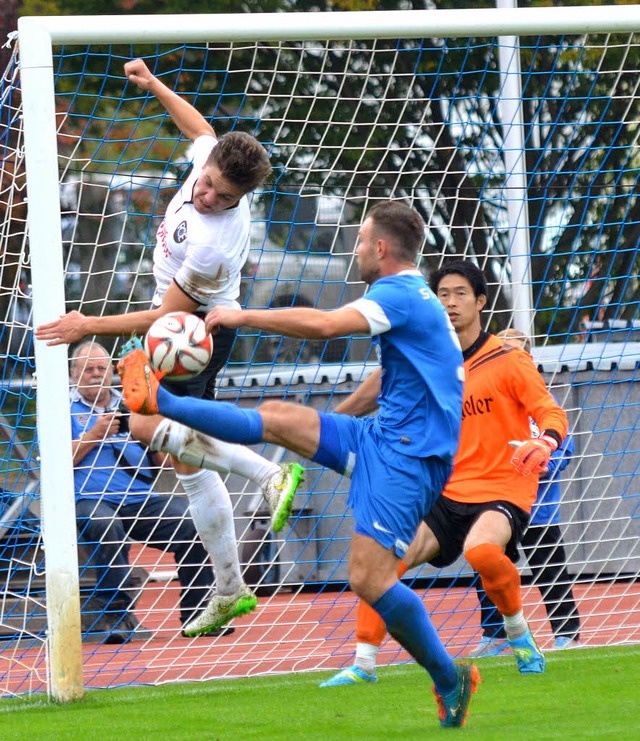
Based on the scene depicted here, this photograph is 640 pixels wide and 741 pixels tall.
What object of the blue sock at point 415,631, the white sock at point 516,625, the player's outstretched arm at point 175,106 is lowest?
the white sock at point 516,625

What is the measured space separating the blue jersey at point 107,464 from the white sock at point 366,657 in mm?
1702

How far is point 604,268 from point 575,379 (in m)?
0.90

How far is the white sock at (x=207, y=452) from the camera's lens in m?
5.21

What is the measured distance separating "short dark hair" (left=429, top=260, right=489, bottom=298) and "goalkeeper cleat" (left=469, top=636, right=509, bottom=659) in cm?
199

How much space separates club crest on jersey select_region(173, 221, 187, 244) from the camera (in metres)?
5.79

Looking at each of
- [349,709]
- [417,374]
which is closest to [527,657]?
[349,709]

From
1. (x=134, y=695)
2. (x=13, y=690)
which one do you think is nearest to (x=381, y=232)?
(x=134, y=695)

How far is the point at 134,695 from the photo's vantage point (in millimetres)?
6180

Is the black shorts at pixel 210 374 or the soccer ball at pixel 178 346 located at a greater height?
the soccer ball at pixel 178 346

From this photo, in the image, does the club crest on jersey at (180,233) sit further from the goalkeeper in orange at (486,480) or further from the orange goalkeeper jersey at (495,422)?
the orange goalkeeper jersey at (495,422)

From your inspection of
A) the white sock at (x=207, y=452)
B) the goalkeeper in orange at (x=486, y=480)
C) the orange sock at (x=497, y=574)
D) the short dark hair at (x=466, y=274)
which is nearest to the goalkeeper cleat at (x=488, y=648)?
the goalkeeper in orange at (x=486, y=480)

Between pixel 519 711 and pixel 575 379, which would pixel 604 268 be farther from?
pixel 519 711

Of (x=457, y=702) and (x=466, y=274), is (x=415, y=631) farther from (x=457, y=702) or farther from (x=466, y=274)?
(x=466, y=274)

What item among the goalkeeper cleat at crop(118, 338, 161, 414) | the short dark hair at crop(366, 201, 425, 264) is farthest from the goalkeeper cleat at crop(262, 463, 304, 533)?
the short dark hair at crop(366, 201, 425, 264)
